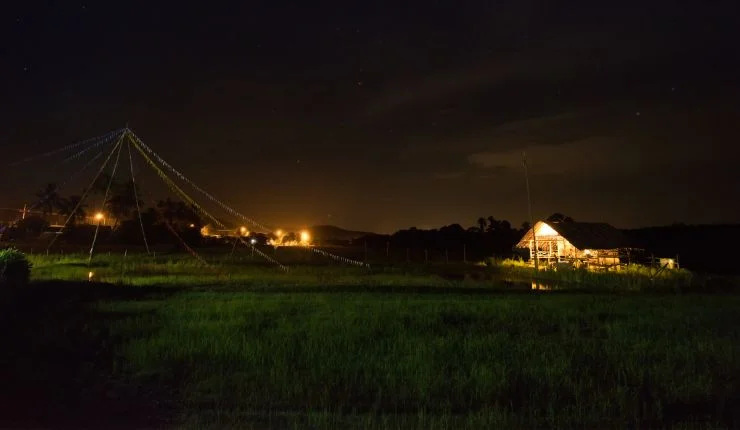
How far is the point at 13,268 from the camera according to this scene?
16.3 meters

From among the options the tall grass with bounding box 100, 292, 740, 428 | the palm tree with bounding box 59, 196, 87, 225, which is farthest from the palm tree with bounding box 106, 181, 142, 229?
the tall grass with bounding box 100, 292, 740, 428

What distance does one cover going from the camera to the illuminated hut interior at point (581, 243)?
3431 centimetres

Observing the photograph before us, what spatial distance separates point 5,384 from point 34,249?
40630 millimetres

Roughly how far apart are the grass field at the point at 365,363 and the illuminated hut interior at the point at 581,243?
18383mm

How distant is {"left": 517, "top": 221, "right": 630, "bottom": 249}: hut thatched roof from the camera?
34844 mm

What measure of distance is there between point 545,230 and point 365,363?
33.4 metres

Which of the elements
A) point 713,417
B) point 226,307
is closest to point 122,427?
point 713,417

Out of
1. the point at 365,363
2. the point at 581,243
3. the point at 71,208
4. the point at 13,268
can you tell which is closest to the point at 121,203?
the point at 71,208

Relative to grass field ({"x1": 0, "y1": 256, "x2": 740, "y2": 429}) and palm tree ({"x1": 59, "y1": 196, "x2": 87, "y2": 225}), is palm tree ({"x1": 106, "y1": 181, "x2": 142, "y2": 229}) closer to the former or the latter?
palm tree ({"x1": 59, "y1": 196, "x2": 87, "y2": 225})

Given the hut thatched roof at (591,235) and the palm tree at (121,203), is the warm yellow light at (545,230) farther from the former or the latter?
the palm tree at (121,203)

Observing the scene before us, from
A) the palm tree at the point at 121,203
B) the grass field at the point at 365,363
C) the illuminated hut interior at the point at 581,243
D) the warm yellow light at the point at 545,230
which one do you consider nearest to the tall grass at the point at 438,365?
the grass field at the point at 365,363

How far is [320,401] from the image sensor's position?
20.9 feet

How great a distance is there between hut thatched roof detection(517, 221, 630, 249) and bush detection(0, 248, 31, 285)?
30.9m

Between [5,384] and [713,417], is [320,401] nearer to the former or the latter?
[5,384]
